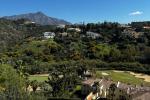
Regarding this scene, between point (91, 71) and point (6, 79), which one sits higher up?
point (6, 79)

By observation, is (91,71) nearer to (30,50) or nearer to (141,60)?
(141,60)

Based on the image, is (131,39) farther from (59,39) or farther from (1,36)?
(1,36)

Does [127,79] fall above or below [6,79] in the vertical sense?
below

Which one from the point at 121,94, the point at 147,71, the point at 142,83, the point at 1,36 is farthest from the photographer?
the point at 1,36

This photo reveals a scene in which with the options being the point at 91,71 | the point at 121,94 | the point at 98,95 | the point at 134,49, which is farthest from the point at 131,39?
the point at 121,94

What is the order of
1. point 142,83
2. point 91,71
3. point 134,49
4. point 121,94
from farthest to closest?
1. point 134,49
2. point 91,71
3. point 142,83
4. point 121,94

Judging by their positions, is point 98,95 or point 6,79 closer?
point 6,79

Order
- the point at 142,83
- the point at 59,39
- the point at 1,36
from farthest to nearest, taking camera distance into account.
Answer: the point at 1,36 → the point at 59,39 → the point at 142,83

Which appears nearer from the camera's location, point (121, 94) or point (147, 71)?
point (121, 94)

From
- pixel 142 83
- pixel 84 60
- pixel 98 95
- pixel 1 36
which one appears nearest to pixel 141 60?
pixel 84 60
